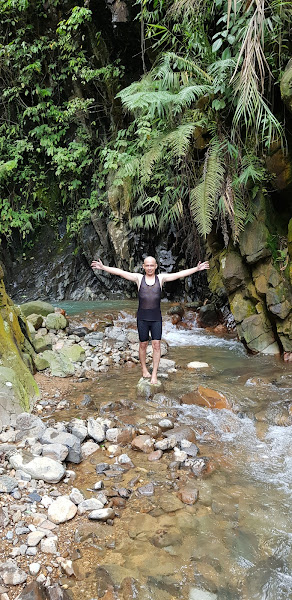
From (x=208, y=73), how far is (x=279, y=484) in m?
6.16

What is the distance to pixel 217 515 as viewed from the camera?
2.79 meters

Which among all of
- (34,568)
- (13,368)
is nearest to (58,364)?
(13,368)

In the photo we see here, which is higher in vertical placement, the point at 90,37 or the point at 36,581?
the point at 90,37

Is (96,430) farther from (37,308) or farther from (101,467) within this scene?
(37,308)

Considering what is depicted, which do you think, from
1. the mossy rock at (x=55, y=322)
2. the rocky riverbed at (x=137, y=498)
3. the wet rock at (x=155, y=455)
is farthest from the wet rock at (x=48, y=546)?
the mossy rock at (x=55, y=322)

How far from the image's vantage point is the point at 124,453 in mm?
3592

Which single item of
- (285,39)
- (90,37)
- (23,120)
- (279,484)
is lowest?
(279,484)

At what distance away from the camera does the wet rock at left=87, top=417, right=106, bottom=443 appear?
379 cm

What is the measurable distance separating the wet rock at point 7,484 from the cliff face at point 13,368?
944 millimetres

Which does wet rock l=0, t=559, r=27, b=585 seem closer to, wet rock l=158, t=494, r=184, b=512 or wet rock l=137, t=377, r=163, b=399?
wet rock l=158, t=494, r=184, b=512

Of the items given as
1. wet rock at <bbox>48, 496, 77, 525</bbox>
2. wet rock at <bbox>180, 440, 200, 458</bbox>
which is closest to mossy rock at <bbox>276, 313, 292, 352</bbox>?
wet rock at <bbox>180, 440, 200, 458</bbox>

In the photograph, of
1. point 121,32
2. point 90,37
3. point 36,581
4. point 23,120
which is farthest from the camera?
point 23,120

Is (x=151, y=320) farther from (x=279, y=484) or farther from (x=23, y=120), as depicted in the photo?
(x=23, y=120)

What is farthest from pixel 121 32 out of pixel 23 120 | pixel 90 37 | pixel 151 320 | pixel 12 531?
pixel 12 531
